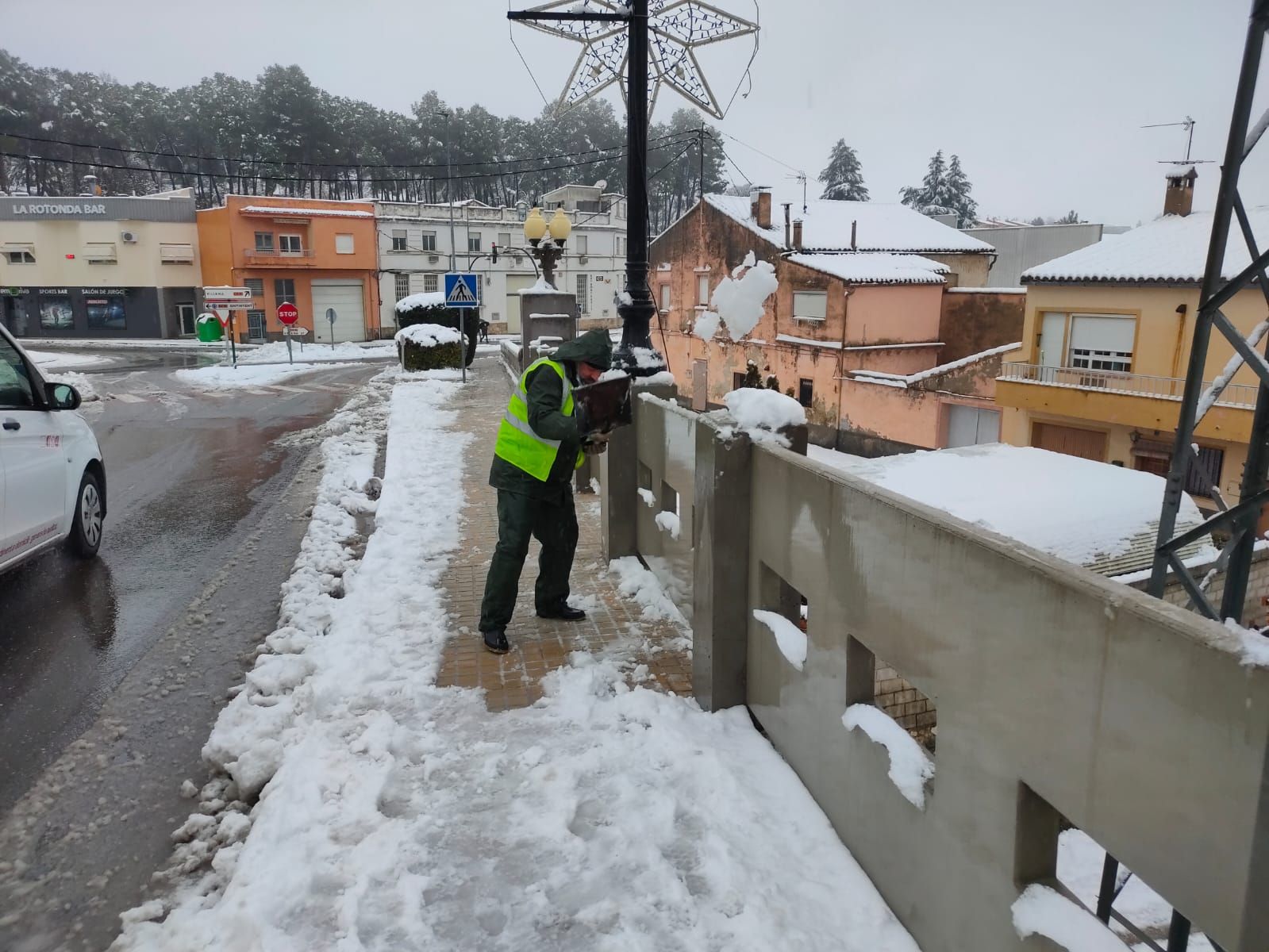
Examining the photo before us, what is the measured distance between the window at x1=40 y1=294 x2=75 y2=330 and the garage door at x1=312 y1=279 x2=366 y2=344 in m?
13.1

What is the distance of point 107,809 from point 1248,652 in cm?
406

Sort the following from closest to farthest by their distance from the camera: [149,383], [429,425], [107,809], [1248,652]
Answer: [1248,652], [107,809], [429,425], [149,383]

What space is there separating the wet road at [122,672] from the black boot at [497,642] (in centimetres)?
144

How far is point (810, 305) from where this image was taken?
31.0m

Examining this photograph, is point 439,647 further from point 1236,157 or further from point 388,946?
point 1236,157

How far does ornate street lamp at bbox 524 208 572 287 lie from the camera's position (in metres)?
15.7

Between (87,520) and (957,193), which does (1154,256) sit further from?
(957,193)

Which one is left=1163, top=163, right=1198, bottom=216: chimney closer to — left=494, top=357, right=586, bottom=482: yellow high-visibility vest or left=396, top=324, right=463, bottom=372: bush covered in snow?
left=396, top=324, right=463, bottom=372: bush covered in snow

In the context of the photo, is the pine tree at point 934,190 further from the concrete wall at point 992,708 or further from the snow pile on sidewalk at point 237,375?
the concrete wall at point 992,708

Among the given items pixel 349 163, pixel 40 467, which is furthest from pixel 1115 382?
pixel 349 163

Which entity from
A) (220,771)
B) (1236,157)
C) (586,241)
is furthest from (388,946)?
(586,241)

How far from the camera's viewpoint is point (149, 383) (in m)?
23.9

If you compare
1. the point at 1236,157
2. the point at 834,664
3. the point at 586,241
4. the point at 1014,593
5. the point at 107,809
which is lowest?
the point at 107,809

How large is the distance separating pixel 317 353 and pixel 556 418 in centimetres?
3534
